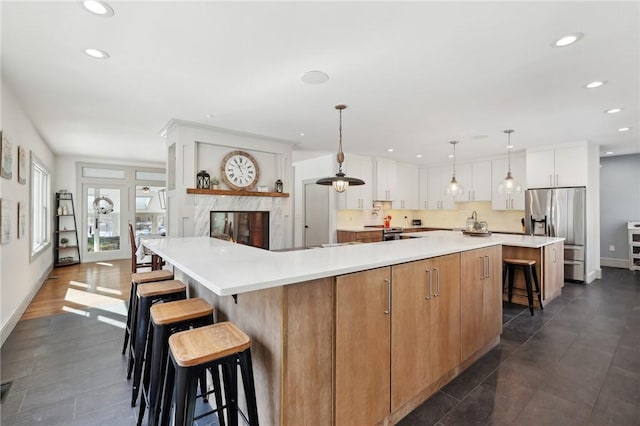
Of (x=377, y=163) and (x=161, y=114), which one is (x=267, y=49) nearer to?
(x=161, y=114)

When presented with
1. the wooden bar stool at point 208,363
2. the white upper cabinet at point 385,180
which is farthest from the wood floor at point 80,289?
the white upper cabinet at point 385,180

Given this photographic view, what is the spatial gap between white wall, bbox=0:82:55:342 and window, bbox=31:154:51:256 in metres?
0.77

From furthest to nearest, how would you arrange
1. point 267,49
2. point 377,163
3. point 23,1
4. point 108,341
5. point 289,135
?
point 377,163 → point 289,135 → point 108,341 → point 267,49 → point 23,1

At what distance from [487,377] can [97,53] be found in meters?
4.01

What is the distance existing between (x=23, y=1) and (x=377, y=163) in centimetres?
619

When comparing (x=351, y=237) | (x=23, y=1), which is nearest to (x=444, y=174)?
(x=351, y=237)

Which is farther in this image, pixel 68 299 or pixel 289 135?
pixel 289 135

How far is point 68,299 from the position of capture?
174 inches

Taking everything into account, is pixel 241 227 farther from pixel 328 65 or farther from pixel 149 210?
pixel 149 210

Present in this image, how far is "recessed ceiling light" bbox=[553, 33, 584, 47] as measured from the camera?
218 centimetres

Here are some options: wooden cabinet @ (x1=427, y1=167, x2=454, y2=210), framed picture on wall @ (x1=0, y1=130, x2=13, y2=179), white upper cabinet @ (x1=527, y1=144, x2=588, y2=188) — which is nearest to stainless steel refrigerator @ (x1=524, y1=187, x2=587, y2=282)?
white upper cabinet @ (x1=527, y1=144, x2=588, y2=188)

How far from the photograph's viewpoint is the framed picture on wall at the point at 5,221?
2.94m

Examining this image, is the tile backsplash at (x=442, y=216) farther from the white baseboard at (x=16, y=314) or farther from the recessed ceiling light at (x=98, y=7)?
the recessed ceiling light at (x=98, y=7)

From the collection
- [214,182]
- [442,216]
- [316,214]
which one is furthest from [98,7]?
[442,216]
